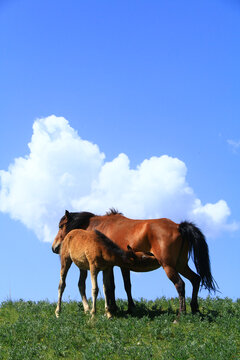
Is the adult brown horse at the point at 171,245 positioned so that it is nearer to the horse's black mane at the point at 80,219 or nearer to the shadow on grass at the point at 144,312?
the shadow on grass at the point at 144,312

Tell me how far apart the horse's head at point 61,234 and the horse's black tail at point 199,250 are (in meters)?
3.96

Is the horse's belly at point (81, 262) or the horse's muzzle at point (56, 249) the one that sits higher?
the horse's muzzle at point (56, 249)

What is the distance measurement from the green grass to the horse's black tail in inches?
38.2

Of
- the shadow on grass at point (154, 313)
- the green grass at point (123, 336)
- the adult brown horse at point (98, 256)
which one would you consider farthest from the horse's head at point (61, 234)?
the shadow on grass at point (154, 313)

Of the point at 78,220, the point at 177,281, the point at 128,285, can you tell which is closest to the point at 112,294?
the point at 128,285

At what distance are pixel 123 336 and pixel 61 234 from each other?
5.09 metres

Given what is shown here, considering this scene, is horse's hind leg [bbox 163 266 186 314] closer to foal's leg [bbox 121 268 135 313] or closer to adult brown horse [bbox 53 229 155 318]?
adult brown horse [bbox 53 229 155 318]

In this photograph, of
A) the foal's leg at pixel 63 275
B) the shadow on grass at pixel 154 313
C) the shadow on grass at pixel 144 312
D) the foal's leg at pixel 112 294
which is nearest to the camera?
the shadow on grass at pixel 154 313

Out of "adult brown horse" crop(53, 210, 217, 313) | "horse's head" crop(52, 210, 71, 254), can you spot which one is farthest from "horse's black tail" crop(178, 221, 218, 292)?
"horse's head" crop(52, 210, 71, 254)

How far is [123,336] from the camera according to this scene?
35.7 ft

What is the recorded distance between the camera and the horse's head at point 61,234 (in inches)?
593

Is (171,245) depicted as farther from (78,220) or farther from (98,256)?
(78,220)

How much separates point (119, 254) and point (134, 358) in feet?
10.5

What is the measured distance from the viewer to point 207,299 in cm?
1533
